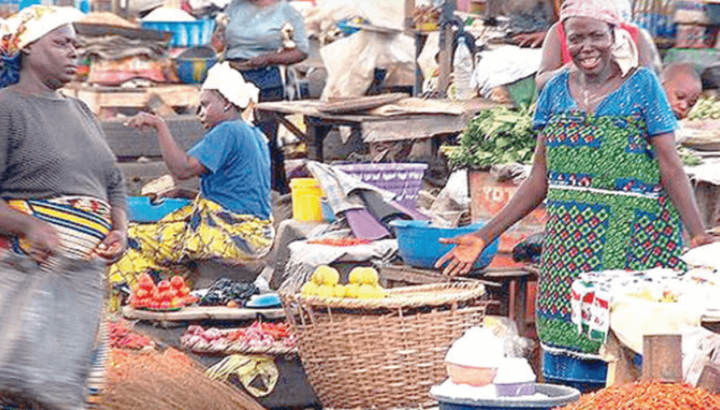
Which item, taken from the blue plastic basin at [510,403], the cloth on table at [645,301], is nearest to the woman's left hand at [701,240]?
the cloth on table at [645,301]

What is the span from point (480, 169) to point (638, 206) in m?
2.57

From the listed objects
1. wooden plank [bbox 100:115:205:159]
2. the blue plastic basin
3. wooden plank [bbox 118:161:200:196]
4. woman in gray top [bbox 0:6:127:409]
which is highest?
woman in gray top [bbox 0:6:127:409]

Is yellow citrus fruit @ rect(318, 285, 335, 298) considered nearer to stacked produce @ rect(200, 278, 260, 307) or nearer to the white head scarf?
stacked produce @ rect(200, 278, 260, 307)

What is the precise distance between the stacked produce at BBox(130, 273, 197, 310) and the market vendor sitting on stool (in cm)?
93

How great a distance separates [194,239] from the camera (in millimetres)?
9438

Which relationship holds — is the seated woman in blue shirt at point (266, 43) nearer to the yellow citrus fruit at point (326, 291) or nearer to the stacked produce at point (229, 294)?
the stacked produce at point (229, 294)

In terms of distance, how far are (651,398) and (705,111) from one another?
460 cm

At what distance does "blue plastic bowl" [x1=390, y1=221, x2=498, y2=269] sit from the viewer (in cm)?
796

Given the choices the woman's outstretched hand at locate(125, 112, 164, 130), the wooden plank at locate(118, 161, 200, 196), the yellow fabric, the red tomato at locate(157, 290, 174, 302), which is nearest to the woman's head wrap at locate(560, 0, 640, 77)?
the red tomato at locate(157, 290, 174, 302)

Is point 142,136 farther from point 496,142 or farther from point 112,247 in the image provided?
point 112,247

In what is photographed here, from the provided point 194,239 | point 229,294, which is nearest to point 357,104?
point 194,239

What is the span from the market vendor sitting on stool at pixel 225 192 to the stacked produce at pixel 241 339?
1303mm

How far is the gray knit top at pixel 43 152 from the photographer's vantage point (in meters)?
5.93

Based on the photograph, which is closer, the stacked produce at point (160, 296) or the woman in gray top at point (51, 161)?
the woman in gray top at point (51, 161)
